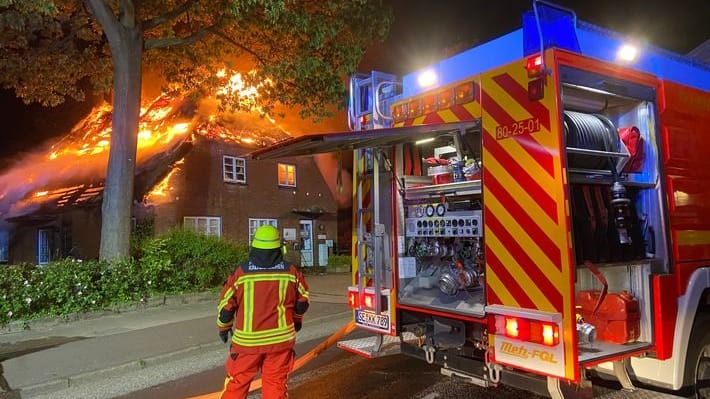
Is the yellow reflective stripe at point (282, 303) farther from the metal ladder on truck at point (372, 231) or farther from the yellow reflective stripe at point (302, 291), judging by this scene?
the metal ladder on truck at point (372, 231)

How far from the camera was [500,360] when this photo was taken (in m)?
3.31

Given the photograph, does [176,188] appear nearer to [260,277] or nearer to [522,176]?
[260,277]

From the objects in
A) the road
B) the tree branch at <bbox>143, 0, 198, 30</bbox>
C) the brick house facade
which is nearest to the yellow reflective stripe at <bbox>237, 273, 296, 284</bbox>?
the road

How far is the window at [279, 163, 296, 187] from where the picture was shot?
22.1m

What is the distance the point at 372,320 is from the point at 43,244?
18721 millimetres

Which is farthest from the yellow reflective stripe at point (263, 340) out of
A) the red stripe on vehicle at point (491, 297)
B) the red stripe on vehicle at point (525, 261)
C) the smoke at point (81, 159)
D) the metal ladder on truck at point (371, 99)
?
the smoke at point (81, 159)

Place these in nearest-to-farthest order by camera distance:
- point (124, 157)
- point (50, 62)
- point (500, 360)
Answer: point (500, 360)
point (124, 157)
point (50, 62)

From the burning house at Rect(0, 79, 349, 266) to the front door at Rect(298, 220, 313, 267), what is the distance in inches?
1.7

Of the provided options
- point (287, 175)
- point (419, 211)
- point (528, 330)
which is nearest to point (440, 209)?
point (419, 211)

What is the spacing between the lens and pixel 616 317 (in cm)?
357

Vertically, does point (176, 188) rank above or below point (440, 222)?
above

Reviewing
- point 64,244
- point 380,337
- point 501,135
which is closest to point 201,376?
point 380,337

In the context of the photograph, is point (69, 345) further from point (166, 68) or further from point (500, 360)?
point (166, 68)

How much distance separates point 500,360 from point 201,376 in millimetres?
3978
